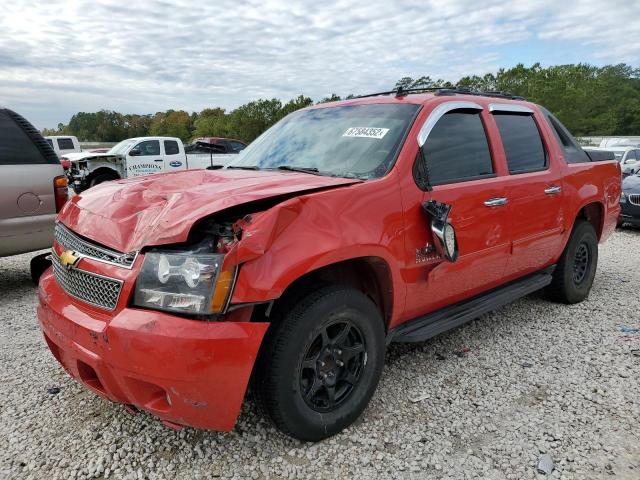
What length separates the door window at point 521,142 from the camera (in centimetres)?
352

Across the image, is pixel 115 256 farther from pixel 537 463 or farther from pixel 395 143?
pixel 537 463

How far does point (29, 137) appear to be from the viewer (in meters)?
4.71

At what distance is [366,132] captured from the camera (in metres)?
2.95

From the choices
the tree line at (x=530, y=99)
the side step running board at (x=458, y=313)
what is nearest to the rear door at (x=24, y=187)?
the side step running board at (x=458, y=313)

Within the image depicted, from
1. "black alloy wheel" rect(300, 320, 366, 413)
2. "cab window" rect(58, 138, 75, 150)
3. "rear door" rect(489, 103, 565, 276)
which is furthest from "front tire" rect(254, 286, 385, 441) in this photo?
"cab window" rect(58, 138, 75, 150)

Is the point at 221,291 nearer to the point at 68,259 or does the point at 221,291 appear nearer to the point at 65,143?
the point at 68,259

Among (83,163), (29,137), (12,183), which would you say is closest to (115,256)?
(12,183)

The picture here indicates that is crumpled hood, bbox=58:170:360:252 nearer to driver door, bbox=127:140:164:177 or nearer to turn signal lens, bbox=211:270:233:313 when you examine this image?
turn signal lens, bbox=211:270:233:313

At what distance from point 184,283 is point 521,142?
2.96m

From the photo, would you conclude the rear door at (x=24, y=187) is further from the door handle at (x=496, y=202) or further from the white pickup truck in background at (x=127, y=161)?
the white pickup truck in background at (x=127, y=161)

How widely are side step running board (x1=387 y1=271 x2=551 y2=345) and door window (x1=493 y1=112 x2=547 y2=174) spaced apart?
0.92 metres

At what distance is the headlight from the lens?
1.90 meters

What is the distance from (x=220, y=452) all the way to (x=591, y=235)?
4017 millimetres

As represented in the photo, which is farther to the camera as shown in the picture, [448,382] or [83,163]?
[83,163]
